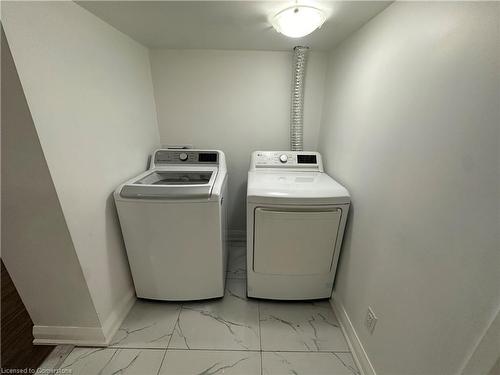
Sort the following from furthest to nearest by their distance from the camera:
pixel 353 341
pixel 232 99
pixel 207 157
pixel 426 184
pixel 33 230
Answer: pixel 232 99 < pixel 207 157 < pixel 353 341 < pixel 33 230 < pixel 426 184

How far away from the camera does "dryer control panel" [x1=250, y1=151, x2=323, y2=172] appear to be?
174 cm

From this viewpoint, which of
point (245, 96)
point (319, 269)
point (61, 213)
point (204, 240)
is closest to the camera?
point (61, 213)

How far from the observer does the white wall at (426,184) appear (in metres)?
0.56

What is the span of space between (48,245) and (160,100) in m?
1.43

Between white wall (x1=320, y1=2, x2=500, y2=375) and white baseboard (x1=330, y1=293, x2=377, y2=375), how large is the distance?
47 millimetres

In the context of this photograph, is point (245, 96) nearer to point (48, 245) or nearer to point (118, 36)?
point (118, 36)

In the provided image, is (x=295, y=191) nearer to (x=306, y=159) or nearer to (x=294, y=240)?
(x=294, y=240)

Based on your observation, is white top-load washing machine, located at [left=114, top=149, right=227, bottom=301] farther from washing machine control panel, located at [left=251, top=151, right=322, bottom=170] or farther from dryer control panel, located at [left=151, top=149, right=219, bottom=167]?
washing machine control panel, located at [left=251, top=151, right=322, bottom=170]

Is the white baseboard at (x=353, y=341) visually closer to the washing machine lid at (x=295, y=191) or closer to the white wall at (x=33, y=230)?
the washing machine lid at (x=295, y=191)

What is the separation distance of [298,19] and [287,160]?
3.20 ft

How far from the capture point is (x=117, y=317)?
1.34 metres

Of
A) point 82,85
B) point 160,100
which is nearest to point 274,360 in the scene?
point 82,85

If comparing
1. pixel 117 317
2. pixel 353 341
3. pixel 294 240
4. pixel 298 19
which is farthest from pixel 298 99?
pixel 117 317

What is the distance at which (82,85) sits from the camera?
1.03 meters
